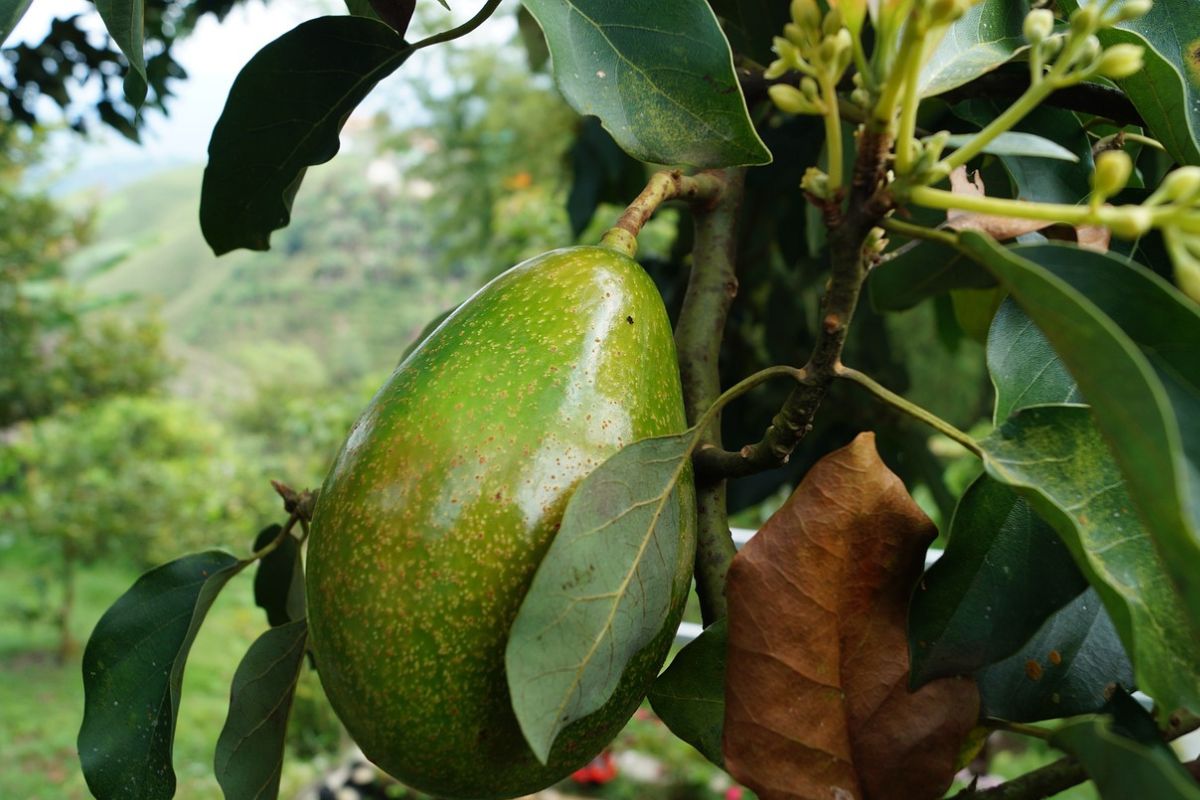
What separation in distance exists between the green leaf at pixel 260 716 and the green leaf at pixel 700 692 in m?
0.22

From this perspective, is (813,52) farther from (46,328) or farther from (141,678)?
(46,328)

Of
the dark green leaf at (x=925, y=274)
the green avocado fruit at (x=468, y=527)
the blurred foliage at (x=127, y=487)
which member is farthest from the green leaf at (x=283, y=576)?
the blurred foliage at (x=127, y=487)

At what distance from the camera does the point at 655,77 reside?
0.44 m

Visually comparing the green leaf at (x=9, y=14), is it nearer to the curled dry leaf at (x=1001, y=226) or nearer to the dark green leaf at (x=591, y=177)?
the curled dry leaf at (x=1001, y=226)

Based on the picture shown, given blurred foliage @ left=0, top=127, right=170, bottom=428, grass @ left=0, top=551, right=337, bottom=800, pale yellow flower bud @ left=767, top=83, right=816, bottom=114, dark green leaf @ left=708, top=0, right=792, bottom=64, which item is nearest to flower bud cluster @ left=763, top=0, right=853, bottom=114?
pale yellow flower bud @ left=767, top=83, right=816, bottom=114

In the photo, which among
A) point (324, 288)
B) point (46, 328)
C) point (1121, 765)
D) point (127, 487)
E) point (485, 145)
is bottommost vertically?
point (324, 288)

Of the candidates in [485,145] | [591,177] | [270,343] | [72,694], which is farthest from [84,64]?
[270,343]

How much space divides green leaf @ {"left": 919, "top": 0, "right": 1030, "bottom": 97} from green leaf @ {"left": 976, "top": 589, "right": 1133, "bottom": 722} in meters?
0.23

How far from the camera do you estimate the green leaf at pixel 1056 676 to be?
436 millimetres

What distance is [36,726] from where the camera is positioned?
354 cm

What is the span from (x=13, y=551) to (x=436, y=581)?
222 inches

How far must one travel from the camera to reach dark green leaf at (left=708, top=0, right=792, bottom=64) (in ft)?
2.29

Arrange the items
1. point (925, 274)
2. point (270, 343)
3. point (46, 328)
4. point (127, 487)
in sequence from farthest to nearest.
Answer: point (270, 343) → point (46, 328) → point (127, 487) → point (925, 274)

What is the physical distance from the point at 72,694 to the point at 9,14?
397 cm
